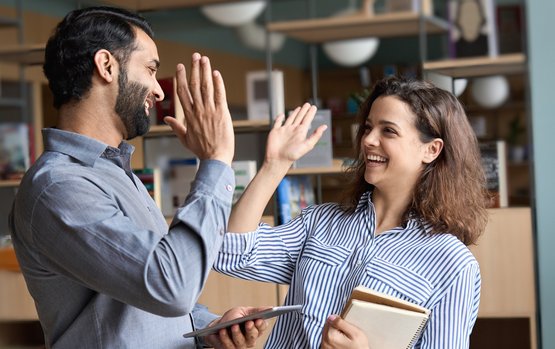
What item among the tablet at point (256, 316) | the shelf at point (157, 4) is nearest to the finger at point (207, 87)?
the tablet at point (256, 316)

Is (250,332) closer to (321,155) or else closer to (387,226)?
(387,226)

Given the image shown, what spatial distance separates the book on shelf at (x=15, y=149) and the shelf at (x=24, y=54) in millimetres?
409

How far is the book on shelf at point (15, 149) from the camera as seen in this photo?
4227 mm

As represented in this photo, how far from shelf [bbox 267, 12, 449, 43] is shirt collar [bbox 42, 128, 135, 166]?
92.6 inches

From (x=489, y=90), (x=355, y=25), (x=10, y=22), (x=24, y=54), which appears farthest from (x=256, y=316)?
(x=489, y=90)

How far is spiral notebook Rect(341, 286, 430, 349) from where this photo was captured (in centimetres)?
141

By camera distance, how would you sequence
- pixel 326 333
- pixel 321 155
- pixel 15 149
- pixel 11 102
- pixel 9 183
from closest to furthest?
1. pixel 326 333
2. pixel 321 155
3. pixel 9 183
4. pixel 15 149
5. pixel 11 102

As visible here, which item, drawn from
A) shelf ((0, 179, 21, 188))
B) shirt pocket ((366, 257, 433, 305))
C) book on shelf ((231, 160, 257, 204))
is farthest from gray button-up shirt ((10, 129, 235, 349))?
shelf ((0, 179, 21, 188))

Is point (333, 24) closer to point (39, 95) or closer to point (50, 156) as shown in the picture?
point (50, 156)

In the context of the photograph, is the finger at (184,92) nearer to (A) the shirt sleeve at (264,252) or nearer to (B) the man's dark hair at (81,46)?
(B) the man's dark hair at (81,46)

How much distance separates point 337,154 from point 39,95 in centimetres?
313

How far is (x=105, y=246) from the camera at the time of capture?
1.24 m

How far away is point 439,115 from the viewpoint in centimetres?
171

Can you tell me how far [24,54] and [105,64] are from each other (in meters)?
2.72
